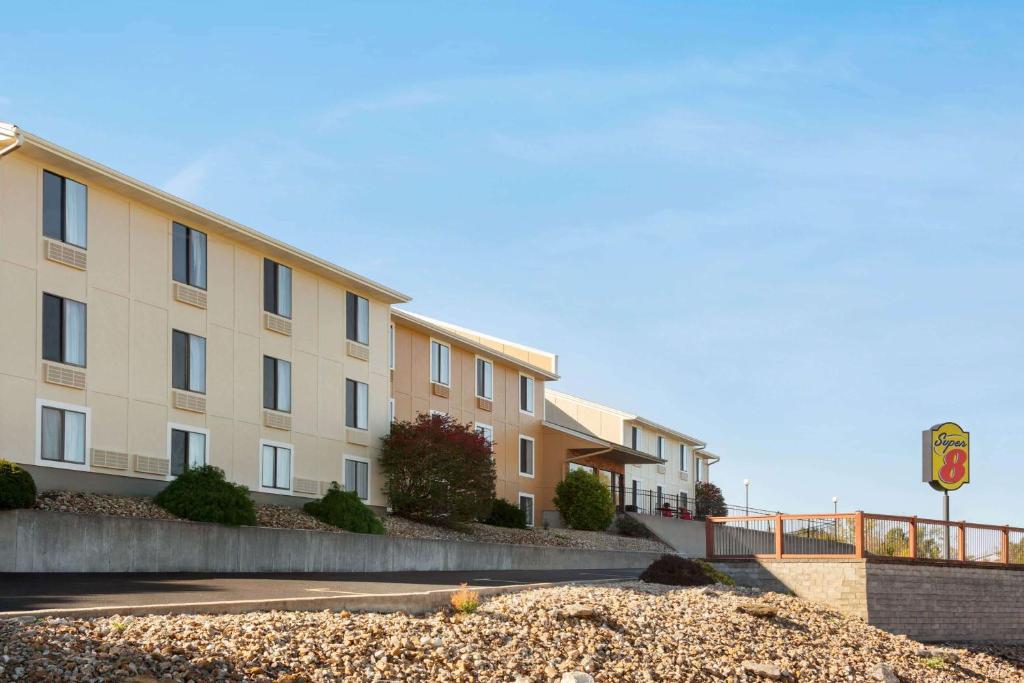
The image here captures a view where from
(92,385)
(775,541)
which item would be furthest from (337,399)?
(775,541)

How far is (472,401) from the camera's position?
4391 centimetres

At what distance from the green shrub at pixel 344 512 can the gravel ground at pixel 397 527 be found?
0.41 metres

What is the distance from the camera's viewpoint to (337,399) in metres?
35.0

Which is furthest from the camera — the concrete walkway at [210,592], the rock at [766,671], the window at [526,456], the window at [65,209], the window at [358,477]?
the window at [526,456]

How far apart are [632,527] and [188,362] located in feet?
78.7

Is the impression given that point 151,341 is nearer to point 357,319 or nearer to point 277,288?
point 277,288

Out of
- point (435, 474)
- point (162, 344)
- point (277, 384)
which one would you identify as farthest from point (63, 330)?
point (435, 474)

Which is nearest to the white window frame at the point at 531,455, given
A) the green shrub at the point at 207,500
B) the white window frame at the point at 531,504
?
the white window frame at the point at 531,504

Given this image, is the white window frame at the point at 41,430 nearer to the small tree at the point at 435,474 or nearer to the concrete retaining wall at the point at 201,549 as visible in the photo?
the concrete retaining wall at the point at 201,549

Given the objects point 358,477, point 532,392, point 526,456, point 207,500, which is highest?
point 532,392

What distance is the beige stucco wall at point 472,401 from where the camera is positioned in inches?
1567

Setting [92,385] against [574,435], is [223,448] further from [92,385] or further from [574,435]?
[574,435]

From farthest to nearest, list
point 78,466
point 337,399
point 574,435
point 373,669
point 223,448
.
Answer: point 574,435 → point 337,399 → point 223,448 → point 78,466 → point 373,669

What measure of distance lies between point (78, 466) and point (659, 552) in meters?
24.5
